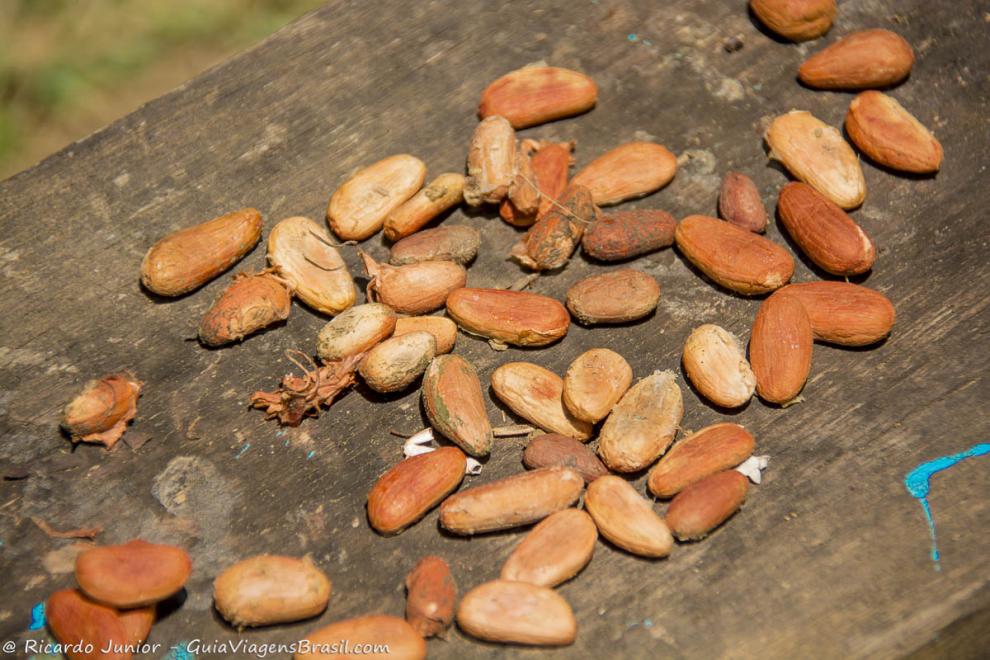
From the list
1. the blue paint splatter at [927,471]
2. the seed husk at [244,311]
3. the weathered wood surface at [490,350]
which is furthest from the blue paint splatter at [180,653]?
A: the blue paint splatter at [927,471]

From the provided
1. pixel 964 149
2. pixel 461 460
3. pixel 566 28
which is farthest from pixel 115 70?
pixel 964 149

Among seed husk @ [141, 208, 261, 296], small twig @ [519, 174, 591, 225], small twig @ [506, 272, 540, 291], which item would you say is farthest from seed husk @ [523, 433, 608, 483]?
seed husk @ [141, 208, 261, 296]

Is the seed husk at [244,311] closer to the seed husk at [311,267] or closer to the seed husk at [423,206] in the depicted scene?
the seed husk at [311,267]

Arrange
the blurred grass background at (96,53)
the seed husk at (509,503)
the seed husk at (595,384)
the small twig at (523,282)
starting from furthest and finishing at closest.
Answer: the blurred grass background at (96,53) < the small twig at (523,282) < the seed husk at (595,384) < the seed husk at (509,503)

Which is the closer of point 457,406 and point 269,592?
point 269,592

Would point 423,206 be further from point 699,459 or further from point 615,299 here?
point 699,459

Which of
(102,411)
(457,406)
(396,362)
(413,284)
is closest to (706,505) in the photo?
(457,406)

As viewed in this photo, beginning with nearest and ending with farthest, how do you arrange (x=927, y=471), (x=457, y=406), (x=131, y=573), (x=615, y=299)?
(x=131, y=573) < (x=927, y=471) < (x=457, y=406) < (x=615, y=299)
